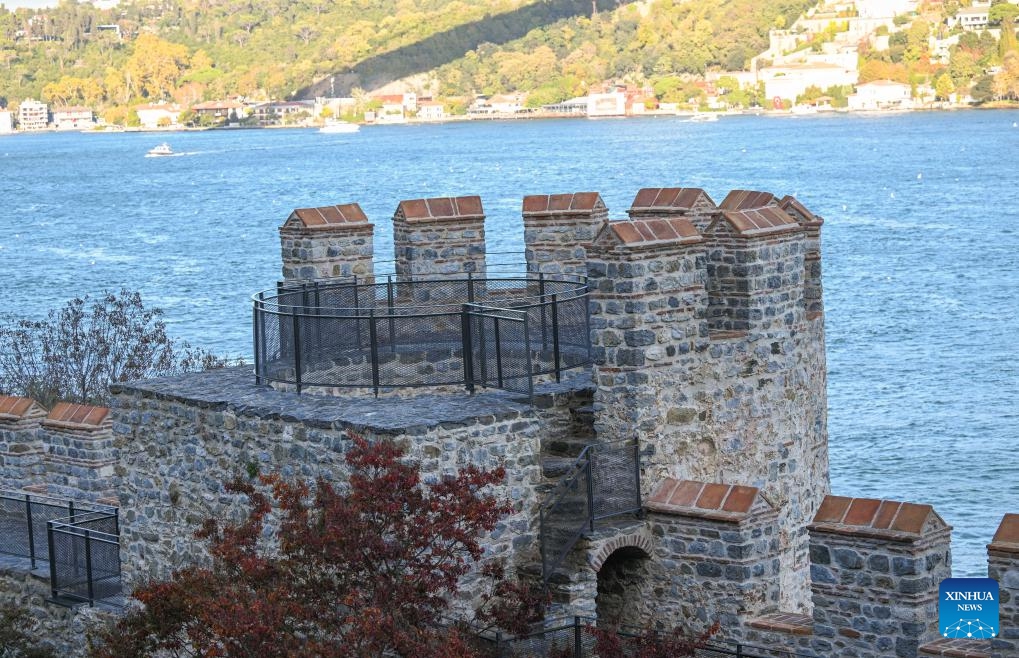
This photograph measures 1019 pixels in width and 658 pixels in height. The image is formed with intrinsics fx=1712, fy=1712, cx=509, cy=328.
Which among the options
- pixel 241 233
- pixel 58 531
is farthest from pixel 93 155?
pixel 58 531

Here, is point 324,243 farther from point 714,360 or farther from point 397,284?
point 714,360

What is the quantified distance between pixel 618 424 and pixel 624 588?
1.38m

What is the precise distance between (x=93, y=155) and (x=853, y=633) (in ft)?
639

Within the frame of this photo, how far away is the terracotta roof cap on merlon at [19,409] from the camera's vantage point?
18.0 meters

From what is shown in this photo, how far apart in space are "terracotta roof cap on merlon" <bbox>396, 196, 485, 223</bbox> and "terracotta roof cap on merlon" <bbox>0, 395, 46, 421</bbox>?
4334mm

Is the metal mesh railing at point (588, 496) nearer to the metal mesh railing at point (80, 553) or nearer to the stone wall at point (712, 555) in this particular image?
the stone wall at point (712, 555)

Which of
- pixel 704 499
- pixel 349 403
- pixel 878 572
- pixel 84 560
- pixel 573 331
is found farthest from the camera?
pixel 84 560

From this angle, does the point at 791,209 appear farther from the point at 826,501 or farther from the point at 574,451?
the point at 826,501

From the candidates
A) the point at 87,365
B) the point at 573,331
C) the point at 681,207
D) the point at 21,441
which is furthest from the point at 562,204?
the point at 87,365

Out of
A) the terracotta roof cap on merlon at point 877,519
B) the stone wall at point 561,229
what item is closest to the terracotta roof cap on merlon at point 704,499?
the terracotta roof cap on merlon at point 877,519

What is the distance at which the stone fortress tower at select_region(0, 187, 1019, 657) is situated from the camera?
41.2 ft

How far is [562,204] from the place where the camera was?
59.1 feet

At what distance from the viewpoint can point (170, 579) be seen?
15.5m

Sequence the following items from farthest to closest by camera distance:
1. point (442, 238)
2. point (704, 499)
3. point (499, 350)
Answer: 1. point (442, 238)
2. point (499, 350)
3. point (704, 499)
